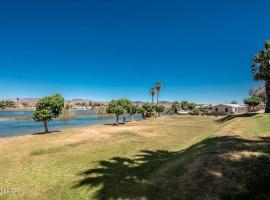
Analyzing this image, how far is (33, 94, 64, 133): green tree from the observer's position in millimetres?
39375

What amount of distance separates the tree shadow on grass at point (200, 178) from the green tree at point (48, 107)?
2649 centimetres

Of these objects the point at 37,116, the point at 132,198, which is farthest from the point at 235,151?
the point at 37,116

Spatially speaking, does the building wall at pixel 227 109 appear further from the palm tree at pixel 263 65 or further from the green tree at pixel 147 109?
the palm tree at pixel 263 65

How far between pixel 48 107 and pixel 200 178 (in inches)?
1355

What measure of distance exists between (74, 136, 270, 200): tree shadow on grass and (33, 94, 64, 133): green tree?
2649cm

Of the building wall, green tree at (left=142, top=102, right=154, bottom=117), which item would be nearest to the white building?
the building wall

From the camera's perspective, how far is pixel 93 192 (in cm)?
1204

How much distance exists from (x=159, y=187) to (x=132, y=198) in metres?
1.52

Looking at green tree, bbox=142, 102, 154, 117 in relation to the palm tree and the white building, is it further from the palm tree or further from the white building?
the palm tree

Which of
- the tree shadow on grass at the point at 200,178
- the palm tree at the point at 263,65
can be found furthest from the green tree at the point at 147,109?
the tree shadow on grass at the point at 200,178

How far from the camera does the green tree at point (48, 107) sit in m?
39.4

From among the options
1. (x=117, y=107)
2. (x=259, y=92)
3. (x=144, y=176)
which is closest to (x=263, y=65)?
(x=117, y=107)

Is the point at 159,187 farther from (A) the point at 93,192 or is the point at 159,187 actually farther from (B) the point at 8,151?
(B) the point at 8,151

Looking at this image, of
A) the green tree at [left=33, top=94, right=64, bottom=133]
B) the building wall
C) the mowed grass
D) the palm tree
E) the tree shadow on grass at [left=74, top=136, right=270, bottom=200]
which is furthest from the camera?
the building wall
